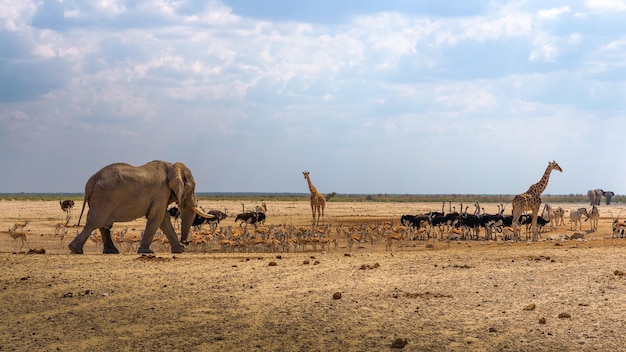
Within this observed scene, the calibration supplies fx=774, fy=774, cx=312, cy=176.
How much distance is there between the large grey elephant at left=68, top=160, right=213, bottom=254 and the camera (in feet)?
56.7

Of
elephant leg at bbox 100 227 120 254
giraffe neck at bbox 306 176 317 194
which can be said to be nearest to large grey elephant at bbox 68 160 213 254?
elephant leg at bbox 100 227 120 254

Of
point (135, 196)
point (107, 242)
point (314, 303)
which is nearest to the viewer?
point (314, 303)

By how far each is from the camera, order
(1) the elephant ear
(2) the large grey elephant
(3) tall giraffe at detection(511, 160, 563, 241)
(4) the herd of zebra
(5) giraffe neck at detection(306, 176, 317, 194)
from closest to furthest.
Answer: (2) the large grey elephant, (1) the elephant ear, (4) the herd of zebra, (3) tall giraffe at detection(511, 160, 563, 241), (5) giraffe neck at detection(306, 176, 317, 194)

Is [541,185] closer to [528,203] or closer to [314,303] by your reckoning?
[528,203]

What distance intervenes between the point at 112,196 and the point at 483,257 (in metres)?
8.19

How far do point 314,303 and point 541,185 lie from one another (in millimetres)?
16738

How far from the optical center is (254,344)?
855cm

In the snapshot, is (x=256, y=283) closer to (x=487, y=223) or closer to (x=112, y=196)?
(x=112, y=196)

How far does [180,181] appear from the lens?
18781mm

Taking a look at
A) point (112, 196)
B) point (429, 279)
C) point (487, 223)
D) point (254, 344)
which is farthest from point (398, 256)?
point (487, 223)

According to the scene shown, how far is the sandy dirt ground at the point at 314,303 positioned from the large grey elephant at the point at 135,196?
2.10 metres

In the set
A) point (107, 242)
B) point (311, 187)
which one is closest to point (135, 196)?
point (107, 242)

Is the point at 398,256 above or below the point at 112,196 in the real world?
below

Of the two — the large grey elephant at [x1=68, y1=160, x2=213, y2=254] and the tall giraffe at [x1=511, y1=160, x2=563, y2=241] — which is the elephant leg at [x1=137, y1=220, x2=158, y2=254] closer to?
the large grey elephant at [x1=68, y1=160, x2=213, y2=254]
